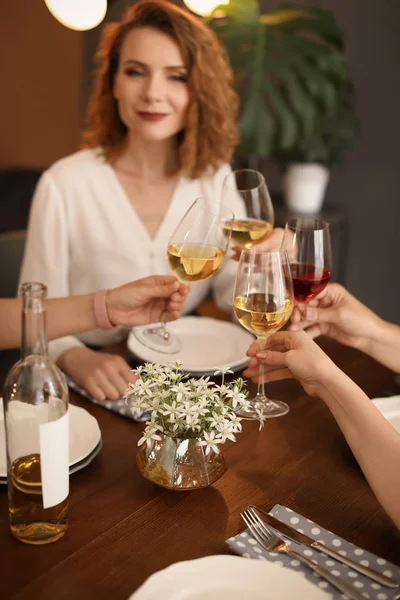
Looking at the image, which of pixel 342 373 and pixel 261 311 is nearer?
pixel 342 373

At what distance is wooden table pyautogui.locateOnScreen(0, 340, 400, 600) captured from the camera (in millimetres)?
843

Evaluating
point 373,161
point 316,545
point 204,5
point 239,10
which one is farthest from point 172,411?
point 373,161

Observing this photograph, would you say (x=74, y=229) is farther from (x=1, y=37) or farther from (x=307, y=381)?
(x=1, y=37)

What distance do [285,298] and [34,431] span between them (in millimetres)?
497

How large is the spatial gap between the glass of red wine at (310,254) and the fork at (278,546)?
530 mm

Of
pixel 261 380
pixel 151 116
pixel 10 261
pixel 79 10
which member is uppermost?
pixel 79 10

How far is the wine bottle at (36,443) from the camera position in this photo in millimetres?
833

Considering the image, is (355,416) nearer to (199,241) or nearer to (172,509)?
(172,509)

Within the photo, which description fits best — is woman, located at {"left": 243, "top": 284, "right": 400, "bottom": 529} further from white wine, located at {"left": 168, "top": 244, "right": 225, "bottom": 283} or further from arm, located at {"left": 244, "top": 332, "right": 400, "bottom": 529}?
white wine, located at {"left": 168, "top": 244, "right": 225, "bottom": 283}

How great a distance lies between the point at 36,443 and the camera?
0.84 metres

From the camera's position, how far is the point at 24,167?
4648 millimetres

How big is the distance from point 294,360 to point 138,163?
4.09ft

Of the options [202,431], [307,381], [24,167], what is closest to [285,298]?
[307,381]

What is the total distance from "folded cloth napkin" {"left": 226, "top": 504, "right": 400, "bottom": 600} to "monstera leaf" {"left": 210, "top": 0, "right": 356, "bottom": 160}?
2.53 meters
